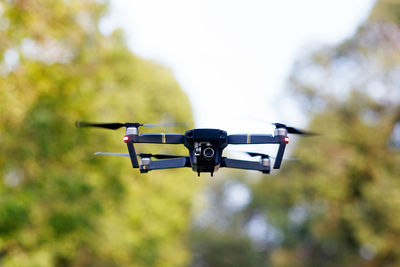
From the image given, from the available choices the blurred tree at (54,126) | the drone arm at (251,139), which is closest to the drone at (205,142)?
the drone arm at (251,139)

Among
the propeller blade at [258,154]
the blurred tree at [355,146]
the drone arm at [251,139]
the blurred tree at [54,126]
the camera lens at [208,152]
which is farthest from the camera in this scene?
the blurred tree at [355,146]

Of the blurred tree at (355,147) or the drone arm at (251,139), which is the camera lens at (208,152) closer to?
the drone arm at (251,139)

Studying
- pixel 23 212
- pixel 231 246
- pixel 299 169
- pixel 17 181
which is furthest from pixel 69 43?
pixel 231 246

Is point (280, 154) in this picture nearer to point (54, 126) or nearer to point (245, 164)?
point (245, 164)

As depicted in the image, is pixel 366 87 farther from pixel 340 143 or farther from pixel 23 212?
pixel 23 212

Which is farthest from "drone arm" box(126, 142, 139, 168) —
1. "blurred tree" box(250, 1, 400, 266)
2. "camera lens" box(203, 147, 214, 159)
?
"blurred tree" box(250, 1, 400, 266)

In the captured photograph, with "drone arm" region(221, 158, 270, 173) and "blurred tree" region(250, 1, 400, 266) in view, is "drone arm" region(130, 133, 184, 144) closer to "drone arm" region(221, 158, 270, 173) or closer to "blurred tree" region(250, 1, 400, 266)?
"drone arm" region(221, 158, 270, 173)
